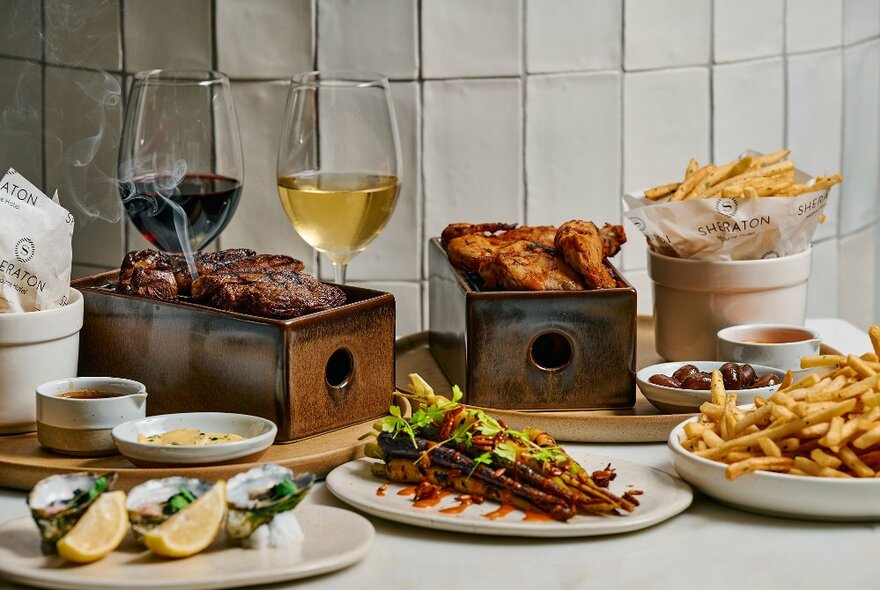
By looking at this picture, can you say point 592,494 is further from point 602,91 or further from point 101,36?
point 101,36

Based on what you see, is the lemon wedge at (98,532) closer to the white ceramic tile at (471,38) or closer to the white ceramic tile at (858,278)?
the white ceramic tile at (471,38)

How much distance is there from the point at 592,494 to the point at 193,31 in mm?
1704

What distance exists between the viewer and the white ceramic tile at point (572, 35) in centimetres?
264

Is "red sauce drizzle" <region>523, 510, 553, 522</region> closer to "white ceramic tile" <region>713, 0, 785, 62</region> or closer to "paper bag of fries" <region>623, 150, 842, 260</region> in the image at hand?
"paper bag of fries" <region>623, 150, 842, 260</region>

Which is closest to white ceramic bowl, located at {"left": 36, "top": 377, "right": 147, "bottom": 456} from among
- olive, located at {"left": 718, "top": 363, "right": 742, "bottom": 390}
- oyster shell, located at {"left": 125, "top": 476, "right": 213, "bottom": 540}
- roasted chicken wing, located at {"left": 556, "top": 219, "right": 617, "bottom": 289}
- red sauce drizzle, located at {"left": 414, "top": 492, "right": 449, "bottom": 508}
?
oyster shell, located at {"left": 125, "top": 476, "right": 213, "bottom": 540}

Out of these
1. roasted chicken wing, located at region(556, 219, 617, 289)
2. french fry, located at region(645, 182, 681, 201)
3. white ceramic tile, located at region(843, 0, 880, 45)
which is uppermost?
white ceramic tile, located at region(843, 0, 880, 45)

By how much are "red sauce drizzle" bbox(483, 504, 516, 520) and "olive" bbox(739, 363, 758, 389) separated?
1.45 ft

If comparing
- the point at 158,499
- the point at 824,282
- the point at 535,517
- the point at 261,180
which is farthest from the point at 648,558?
the point at 824,282

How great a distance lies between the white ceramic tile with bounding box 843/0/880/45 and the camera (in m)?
2.96

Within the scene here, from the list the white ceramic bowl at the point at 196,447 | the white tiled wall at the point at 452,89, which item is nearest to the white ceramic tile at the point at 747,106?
the white tiled wall at the point at 452,89

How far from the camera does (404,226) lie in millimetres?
2711

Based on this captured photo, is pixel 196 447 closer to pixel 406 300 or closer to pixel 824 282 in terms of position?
pixel 406 300

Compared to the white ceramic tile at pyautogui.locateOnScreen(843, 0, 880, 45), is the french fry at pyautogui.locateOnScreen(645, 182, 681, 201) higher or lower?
lower

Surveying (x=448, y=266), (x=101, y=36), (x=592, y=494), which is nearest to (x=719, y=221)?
(x=448, y=266)
